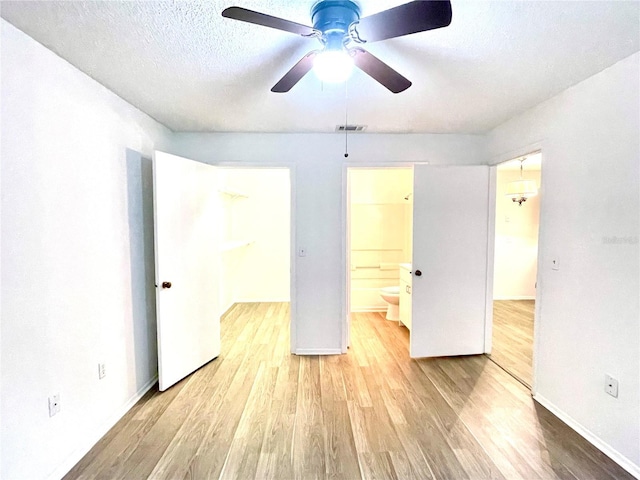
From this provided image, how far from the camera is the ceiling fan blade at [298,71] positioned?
1.35m

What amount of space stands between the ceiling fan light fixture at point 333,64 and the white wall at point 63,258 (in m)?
1.46

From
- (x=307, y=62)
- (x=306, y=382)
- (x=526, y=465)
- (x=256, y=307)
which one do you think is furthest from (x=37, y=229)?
(x=256, y=307)

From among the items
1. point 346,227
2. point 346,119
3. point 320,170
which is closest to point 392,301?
point 346,227

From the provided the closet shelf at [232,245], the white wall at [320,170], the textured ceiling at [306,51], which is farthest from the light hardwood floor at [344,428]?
the textured ceiling at [306,51]

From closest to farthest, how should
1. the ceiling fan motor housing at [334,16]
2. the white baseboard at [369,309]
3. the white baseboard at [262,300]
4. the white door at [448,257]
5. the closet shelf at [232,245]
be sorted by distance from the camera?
the ceiling fan motor housing at [334,16], the white door at [448,257], the closet shelf at [232,245], the white baseboard at [369,309], the white baseboard at [262,300]

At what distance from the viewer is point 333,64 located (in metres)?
1.29

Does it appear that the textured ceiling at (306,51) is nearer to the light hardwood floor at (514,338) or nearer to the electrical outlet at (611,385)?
the electrical outlet at (611,385)

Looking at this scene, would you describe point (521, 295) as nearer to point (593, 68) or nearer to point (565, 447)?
point (565, 447)

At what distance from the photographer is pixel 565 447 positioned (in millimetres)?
1801

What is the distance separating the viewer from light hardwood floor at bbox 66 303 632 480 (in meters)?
1.65

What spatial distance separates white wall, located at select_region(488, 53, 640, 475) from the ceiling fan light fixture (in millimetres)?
1660

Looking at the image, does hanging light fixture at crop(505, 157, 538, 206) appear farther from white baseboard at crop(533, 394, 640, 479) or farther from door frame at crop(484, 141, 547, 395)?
white baseboard at crop(533, 394, 640, 479)

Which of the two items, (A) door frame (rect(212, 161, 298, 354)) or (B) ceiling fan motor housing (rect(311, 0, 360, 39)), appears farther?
(A) door frame (rect(212, 161, 298, 354))

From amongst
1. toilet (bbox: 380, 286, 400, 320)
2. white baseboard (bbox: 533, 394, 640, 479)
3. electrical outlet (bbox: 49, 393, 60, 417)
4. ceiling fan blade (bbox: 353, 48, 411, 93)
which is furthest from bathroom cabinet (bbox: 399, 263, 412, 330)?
electrical outlet (bbox: 49, 393, 60, 417)
